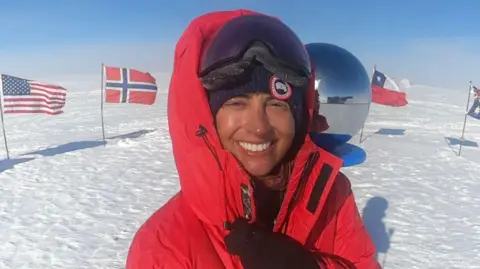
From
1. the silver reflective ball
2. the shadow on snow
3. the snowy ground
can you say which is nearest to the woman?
the silver reflective ball

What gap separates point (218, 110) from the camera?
1347mm

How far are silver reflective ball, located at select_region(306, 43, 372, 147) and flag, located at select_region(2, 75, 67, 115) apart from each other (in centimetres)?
949

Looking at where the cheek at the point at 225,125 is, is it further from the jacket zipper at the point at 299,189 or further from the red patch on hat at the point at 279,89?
the jacket zipper at the point at 299,189

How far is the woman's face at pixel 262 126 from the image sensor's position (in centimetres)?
129

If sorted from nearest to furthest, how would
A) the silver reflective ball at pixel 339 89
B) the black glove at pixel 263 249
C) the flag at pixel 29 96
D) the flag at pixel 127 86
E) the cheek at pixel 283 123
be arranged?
the black glove at pixel 263 249 → the cheek at pixel 283 123 → the silver reflective ball at pixel 339 89 → the flag at pixel 29 96 → the flag at pixel 127 86

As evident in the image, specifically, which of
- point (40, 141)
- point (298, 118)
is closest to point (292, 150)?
point (298, 118)

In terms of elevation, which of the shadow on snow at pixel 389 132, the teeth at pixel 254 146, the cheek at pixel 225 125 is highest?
the cheek at pixel 225 125

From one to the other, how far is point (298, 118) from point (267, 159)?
0.20 metres

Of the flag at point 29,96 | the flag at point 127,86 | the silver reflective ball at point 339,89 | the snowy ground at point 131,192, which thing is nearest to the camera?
the silver reflective ball at point 339,89

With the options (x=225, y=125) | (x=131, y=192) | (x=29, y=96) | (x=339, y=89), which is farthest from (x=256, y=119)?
(x=29, y=96)

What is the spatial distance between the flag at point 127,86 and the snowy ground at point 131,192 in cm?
135

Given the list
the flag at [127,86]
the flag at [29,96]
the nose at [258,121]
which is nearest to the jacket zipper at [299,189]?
the nose at [258,121]

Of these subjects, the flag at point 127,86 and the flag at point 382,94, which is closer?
the flag at point 382,94

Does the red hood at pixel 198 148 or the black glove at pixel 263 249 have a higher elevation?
the red hood at pixel 198 148
